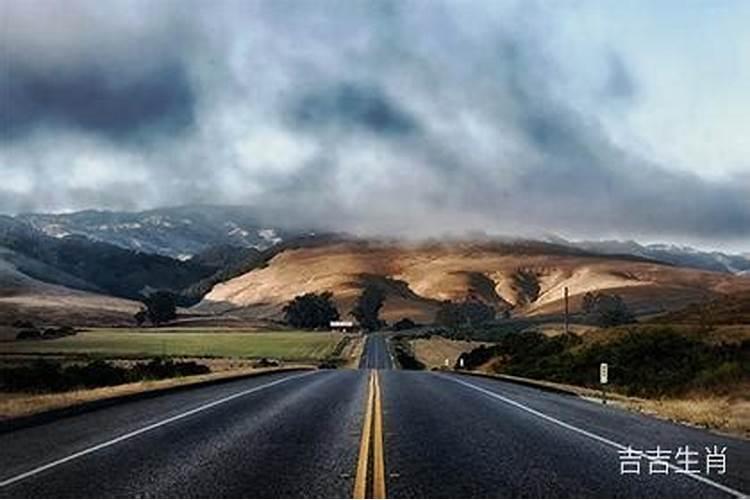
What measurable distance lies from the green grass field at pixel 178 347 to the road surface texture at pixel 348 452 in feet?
284

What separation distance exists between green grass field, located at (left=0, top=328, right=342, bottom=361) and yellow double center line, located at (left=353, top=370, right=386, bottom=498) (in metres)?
87.3

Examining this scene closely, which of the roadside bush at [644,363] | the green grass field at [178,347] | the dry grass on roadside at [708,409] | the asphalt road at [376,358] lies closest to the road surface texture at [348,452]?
the dry grass on roadside at [708,409]

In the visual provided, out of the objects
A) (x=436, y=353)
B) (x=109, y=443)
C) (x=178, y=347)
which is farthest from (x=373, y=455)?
(x=178, y=347)

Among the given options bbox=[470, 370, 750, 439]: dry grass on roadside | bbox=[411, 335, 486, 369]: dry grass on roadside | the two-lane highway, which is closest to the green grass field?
bbox=[411, 335, 486, 369]: dry grass on roadside

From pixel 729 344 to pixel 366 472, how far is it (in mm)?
39878

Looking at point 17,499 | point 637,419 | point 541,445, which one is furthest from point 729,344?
point 17,499

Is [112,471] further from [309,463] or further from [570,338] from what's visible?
[570,338]

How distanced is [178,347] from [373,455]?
12244 cm

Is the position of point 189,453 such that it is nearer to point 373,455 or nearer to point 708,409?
point 373,455

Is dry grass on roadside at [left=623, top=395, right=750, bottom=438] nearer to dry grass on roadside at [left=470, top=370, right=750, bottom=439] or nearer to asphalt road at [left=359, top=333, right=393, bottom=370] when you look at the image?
dry grass on roadside at [left=470, top=370, right=750, bottom=439]

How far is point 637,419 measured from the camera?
23641 mm

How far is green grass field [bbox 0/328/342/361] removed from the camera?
114756 mm

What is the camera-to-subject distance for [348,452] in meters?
15.5

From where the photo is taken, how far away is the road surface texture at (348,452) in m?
Result: 12.2
